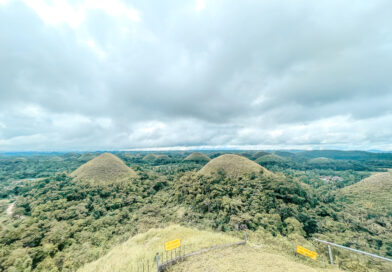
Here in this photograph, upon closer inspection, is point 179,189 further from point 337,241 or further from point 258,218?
point 337,241

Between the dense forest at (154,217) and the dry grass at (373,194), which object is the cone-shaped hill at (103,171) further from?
the dry grass at (373,194)

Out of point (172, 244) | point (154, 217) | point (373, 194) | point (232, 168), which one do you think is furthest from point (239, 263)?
point (373, 194)

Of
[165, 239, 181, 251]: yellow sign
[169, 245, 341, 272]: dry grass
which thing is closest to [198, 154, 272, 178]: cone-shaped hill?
[169, 245, 341, 272]: dry grass

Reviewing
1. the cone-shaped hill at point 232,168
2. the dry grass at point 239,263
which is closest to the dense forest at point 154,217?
the cone-shaped hill at point 232,168

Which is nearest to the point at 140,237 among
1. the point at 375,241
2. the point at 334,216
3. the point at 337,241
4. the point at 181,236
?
the point at 181,236

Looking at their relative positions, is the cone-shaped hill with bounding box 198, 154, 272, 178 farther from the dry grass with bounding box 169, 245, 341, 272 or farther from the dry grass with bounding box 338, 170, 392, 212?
the dry grass with bounding box 169, 245, 341, 272

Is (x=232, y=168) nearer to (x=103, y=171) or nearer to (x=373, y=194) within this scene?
(x=373, y=194)
